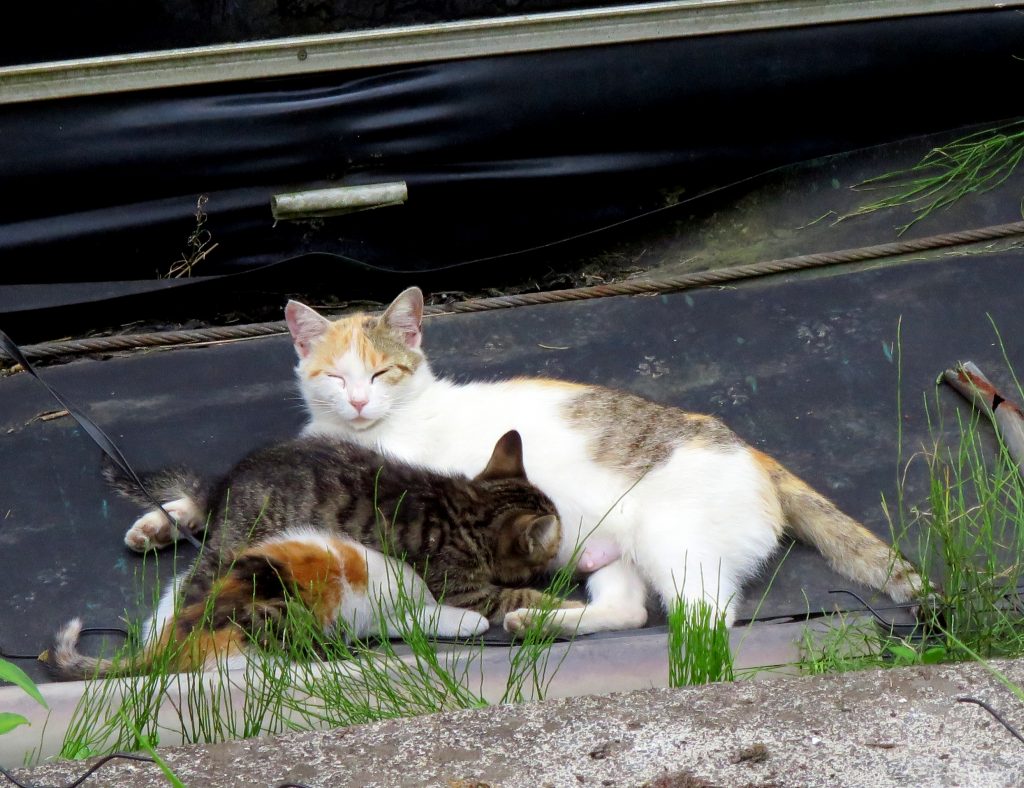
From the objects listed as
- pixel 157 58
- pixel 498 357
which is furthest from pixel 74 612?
pixel 157 58

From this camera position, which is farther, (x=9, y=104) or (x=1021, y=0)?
(x=1021, y=0)

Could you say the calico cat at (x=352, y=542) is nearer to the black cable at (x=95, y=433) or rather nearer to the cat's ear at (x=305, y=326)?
the black cable at (x=95, y=433)

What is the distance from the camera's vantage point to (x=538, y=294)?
369 cm

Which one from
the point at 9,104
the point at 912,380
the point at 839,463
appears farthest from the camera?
the point at 9,104

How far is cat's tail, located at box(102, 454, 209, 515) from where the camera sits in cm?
287

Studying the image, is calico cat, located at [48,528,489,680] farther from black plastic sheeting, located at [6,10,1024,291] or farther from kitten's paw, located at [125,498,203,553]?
black plastic sheeting, located at [6,10,1024,291]

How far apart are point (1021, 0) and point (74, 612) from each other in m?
3.74

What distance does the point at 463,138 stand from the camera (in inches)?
156

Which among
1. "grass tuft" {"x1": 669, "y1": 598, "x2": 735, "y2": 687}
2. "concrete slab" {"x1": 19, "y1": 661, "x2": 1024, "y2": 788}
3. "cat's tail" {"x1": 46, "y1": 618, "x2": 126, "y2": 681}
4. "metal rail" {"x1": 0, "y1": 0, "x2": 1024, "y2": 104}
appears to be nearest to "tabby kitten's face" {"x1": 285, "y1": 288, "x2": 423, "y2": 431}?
"cat's tail" {"x1": 46, "y1": 618, "x2": 126, "y2": 681}

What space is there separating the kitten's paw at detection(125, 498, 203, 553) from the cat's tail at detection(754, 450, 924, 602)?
1454 mm

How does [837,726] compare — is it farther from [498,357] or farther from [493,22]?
[493,22]

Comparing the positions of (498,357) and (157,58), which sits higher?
(157,58)

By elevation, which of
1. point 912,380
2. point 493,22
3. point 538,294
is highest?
point 493,22

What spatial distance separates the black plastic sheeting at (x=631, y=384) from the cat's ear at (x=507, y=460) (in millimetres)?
656
